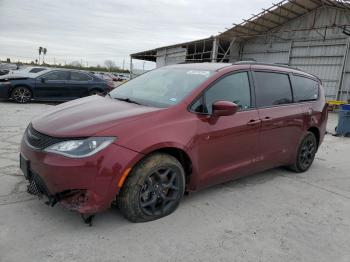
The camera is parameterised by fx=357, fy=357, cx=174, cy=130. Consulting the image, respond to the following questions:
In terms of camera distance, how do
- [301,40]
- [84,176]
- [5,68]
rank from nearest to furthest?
[84,176]
[301,40]
[5,68]

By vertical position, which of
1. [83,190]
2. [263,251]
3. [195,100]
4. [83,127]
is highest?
[195,100]

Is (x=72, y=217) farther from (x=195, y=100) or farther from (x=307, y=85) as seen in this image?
(x=307, y=85)

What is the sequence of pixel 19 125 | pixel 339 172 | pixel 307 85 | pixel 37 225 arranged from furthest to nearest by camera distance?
pixel 19 125 < pixel 339 172 < pixel 307 85 < pixel 37 225

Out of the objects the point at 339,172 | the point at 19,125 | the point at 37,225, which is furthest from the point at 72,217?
the point at 19,125

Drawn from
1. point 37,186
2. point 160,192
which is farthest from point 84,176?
point 160,192

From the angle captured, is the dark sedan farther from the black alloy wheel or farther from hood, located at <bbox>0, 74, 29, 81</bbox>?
the black alloy wheel

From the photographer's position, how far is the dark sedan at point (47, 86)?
41.7 ft

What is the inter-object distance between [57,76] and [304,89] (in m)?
10.1

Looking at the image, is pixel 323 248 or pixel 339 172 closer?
pixel 323 248

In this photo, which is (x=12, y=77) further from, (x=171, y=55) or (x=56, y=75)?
(x=171, y=55)

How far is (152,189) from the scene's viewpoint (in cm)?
359

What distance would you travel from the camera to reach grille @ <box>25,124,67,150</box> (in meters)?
3.27

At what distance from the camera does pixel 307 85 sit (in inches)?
229

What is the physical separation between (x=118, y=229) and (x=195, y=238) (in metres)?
0.74
